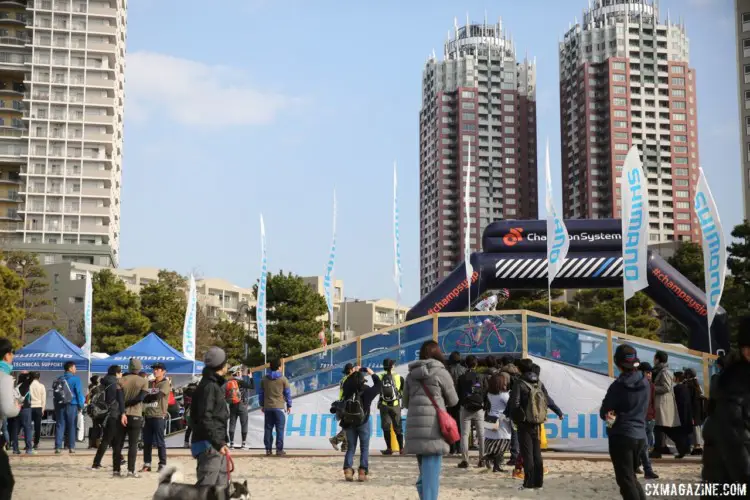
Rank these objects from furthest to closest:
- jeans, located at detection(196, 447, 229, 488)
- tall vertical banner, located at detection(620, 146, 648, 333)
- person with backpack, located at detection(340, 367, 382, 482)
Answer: tall vertical banner, located at detection(620, 146, 648, 333) < person with backpack, located at detection(340, 367, 382, 482) < jeans, located at detection(196, 447, 229, 488)

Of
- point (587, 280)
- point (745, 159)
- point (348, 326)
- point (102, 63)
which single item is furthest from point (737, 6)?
point (348, 326)

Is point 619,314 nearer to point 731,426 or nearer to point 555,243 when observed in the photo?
point 555,243

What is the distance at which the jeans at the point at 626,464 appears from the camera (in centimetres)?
709

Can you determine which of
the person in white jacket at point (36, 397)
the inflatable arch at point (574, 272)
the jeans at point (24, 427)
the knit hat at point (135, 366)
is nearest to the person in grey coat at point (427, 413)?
the knit hat at point (135, 366)

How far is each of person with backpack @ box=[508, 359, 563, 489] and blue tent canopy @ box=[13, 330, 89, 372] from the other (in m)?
14.2

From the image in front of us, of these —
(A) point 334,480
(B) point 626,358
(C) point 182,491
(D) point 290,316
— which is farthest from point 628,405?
(D) point 290,316

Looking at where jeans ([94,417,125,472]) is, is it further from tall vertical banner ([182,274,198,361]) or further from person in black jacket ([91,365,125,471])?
tall vertical banner ([182,274,198,361])

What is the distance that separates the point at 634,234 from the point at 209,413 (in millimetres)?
11525

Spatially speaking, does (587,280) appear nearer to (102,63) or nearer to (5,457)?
(5,457)

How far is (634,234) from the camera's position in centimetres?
1662

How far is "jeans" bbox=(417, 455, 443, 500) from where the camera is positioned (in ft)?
24.9

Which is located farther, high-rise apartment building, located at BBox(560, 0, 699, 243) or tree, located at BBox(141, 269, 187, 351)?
high-rise apartment building, located at BBox(560, 0, 699, 243)

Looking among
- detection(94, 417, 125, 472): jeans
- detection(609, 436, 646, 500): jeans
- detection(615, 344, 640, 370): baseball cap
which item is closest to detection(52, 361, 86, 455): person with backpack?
detection(94, 417, 125, 472): jeans

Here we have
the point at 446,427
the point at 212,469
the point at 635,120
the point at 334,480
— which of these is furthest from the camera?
the point at 635,120
